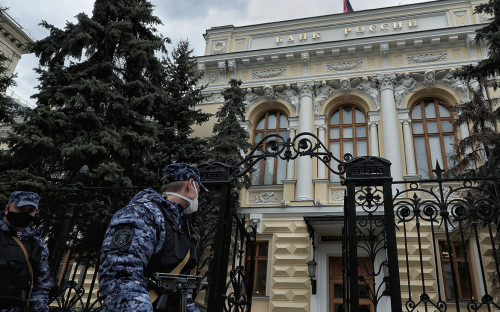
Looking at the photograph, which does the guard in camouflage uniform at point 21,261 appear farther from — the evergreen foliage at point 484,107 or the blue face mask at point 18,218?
the evergreen foliage at point 484,107

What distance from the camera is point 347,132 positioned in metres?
15.1

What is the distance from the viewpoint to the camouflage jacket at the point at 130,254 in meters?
1.84

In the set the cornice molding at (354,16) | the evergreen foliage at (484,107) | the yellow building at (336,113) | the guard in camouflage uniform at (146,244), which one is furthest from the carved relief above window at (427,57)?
the guard in camouflage uniform at (146,244)

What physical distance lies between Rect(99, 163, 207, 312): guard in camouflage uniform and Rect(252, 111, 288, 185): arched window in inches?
478

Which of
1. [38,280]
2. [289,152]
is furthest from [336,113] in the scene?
[38,280]

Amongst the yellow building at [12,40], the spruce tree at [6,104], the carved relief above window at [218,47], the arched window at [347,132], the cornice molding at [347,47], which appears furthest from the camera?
the yellow building at [12,40]

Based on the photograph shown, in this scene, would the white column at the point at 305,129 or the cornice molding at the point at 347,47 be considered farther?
the cornice molding at the point at 347,47

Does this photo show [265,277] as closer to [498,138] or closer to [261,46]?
[498,138]

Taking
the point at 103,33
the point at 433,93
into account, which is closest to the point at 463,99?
the point at 433,93

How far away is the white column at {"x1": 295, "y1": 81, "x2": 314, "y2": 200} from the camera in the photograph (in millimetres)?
13695

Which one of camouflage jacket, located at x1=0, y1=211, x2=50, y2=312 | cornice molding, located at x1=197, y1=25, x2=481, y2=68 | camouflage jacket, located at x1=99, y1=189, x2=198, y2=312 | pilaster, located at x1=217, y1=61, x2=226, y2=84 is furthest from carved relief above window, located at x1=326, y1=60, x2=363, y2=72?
camouflage jacket, located at x1=99, y1=189, x2=198, y2=312

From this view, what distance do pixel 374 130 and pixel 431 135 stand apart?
7.15ft

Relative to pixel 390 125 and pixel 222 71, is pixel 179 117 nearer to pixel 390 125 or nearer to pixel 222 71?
pixel 222 71

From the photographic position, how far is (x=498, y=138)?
824 cm
